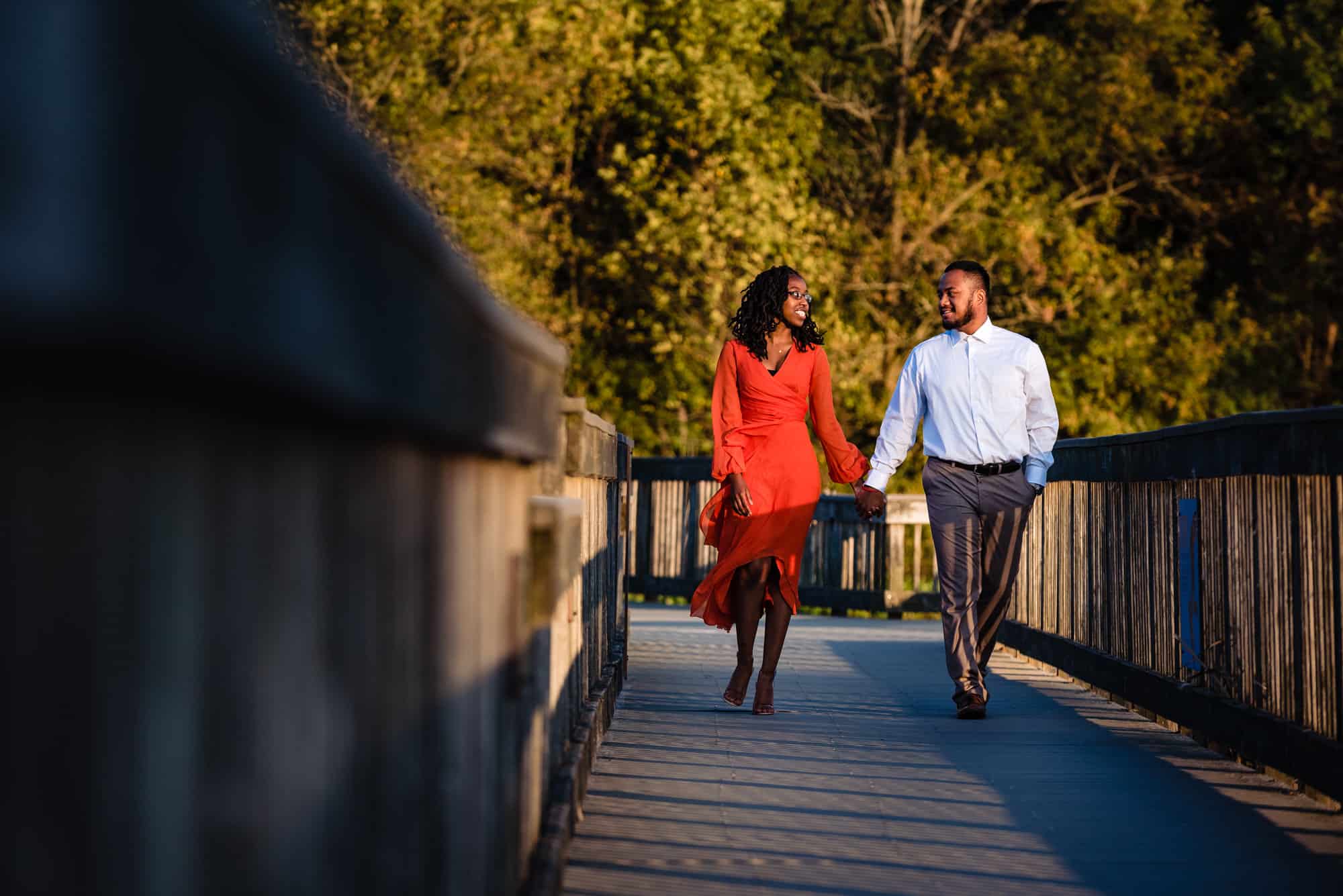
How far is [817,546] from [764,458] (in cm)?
778

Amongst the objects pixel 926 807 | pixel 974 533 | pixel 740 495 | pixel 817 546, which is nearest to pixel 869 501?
pixel 974 533

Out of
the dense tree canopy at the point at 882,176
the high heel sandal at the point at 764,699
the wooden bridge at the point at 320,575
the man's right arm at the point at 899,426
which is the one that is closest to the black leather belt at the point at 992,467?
the man's right arm at the point at 899,426

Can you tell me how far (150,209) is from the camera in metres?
1.01

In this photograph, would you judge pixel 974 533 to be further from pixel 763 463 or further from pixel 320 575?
pixel 320 575

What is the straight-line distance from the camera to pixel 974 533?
7.50m

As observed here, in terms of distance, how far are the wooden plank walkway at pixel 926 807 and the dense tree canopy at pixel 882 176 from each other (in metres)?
13.5

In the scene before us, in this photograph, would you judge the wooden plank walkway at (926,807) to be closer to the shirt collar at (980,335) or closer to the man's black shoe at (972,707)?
the man's black shoe at (972,707)

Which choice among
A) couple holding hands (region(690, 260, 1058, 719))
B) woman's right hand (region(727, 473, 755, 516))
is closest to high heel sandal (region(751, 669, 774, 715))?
couple holding hands (region(690, 260, 1058, 719))

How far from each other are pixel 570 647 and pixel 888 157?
65.4 ft

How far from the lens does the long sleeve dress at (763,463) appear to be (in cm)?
760

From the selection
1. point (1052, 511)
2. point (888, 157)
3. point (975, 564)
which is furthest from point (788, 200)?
point (975, 564)

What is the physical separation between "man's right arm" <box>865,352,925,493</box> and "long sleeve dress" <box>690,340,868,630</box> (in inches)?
9.7

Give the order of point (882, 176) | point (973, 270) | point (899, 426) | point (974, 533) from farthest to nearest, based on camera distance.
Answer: point (882, 176), point (899, 426), point (973, 270), point (974, 533)

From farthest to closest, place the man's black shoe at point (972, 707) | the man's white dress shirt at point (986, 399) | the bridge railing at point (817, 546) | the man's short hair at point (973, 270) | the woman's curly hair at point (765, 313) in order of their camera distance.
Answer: the bridge railing at point (817, 546), the woman's curly hair at point (765, 313), the man's short hair at point (973, 270), the man's white dress shirt at point (986, 399), the man's black shoe at point (972, 707)
